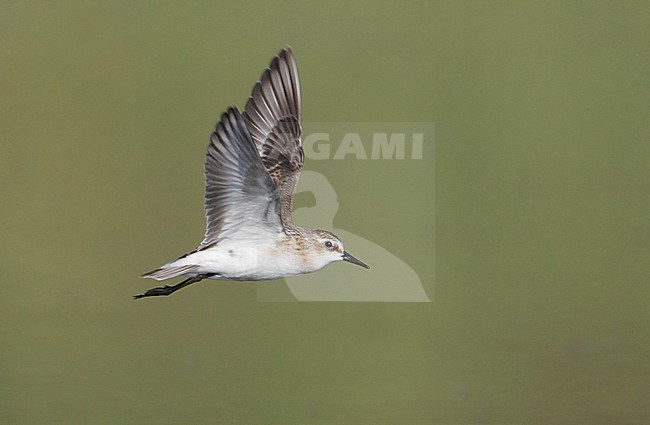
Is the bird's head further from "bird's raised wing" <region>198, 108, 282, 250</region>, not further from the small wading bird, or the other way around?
"bird's raised wing" <region>198, 108, 282, 250</region>

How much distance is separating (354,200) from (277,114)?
17.1 ft

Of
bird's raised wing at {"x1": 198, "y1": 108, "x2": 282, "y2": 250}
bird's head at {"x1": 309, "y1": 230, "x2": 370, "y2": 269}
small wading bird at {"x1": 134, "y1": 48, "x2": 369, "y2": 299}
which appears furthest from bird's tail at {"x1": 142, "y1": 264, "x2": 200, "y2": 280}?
bird's head at {"x1": 309, "y1": 230, "x2": 370, "y2": 269}

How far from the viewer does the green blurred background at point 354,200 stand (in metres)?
8.59

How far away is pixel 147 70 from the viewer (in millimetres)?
15039

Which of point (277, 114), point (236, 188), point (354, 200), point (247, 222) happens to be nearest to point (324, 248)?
point (247, 222)

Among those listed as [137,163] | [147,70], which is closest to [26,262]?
[137,163]

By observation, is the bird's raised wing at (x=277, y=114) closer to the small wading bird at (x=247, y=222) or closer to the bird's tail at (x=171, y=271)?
the small wading bird at (x=247, y=222)

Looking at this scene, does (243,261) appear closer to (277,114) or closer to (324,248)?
(324,248)

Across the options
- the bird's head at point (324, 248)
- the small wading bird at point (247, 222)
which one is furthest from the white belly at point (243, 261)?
the bird's head at point (324, 248)

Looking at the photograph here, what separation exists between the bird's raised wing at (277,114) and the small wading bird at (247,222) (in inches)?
0.5

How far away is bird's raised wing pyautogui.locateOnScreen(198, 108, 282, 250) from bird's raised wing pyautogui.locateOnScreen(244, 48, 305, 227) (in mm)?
589

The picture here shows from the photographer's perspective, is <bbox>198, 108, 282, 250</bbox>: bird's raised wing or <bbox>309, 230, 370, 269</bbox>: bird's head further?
<bbox>309, 230, 370, 269</bbox>: bird's head

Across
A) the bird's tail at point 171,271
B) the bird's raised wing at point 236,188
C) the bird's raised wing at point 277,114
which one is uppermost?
the bird's raised wing at point 277,114

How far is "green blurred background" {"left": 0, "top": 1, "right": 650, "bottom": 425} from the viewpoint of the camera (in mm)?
8586
